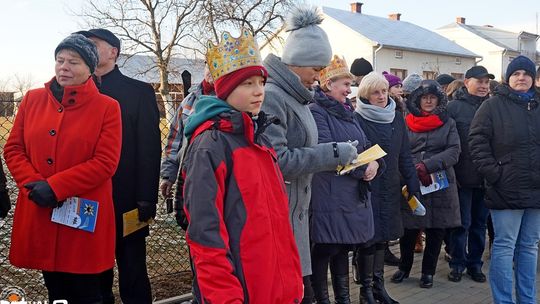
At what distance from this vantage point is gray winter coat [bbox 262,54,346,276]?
10.2 feet

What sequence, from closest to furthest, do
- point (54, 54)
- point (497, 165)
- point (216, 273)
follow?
point (216, 273), point (54, 54), point (497, 165)

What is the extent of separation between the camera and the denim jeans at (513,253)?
4.06m

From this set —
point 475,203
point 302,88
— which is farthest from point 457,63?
point 302,88

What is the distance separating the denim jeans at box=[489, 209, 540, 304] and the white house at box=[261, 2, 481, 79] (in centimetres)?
3017

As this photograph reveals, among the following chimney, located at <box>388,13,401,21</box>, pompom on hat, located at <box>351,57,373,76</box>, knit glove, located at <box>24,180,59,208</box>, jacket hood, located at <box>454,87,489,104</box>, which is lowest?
knit glove, located at <box>24,180,59,208</box>

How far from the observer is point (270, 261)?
2.27 meters

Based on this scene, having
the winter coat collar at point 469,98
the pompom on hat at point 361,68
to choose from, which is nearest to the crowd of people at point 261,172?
the winter coat collar at point 469,98

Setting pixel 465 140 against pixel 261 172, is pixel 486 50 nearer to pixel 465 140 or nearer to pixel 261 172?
pixel 465 140

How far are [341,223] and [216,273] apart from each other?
5.66 ft

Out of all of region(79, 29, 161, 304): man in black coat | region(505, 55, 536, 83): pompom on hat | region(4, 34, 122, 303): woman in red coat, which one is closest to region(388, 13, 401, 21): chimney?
region(505, 55, 536, 83): pompom on hat

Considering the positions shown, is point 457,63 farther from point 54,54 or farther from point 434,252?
point 54,54

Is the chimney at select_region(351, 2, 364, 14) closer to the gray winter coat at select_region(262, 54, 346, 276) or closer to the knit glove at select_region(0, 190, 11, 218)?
the gray winter coat at select_region(262, 54, 346, 276)

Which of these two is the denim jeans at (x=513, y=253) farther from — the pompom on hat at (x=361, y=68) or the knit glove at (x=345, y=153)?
the pompom on hat at (x=361, y=68)

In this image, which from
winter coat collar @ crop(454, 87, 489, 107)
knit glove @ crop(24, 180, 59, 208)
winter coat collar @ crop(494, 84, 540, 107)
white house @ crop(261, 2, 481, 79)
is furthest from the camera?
white house @ crop(261, 2, 481, 79)
